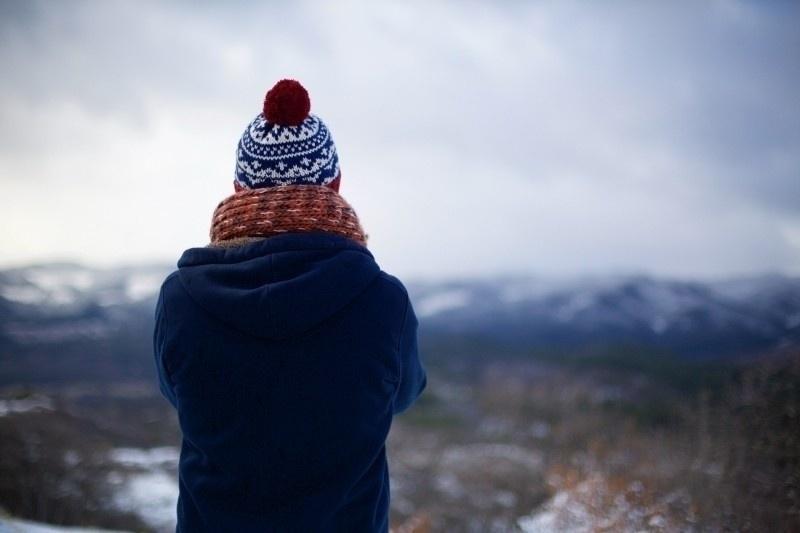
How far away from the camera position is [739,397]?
299 centimetres

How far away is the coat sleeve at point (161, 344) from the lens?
3.96 feet

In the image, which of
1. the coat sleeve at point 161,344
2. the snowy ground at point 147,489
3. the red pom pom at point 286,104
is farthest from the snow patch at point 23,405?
the red pom pom at point 286,104

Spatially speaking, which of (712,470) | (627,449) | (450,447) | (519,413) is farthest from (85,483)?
(519,413)

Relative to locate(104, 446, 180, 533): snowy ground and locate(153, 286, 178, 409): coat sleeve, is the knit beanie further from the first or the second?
locate(104, 446, 180, 533): snowy ground

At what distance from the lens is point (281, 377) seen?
1.11 metres

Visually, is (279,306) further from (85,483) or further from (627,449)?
(627,449)

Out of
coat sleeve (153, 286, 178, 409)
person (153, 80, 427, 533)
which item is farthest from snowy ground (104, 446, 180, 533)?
person (153, 80, 427, 533)

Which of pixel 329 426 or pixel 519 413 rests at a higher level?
pixel 519 413

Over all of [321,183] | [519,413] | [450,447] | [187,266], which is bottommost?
[187,266]

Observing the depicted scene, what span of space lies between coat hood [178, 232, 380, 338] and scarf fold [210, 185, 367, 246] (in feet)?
0.20

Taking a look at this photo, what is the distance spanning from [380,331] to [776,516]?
245 cm

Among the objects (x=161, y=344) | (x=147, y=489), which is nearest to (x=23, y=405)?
(x=147, y=489)

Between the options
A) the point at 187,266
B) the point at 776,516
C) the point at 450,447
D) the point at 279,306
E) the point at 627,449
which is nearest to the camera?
the point at 279,306

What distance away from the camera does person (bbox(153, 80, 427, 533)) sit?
3.64ft
